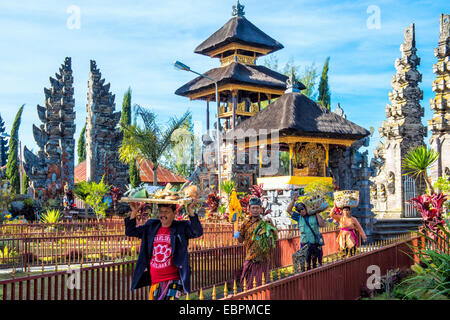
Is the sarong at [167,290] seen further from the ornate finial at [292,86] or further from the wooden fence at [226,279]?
the ornate finial at [292,86]

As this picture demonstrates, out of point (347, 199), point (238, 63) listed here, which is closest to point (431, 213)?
point (347, 199)

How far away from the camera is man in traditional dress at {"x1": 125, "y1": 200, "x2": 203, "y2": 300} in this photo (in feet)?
17.7

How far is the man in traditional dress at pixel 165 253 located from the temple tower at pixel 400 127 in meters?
21.2

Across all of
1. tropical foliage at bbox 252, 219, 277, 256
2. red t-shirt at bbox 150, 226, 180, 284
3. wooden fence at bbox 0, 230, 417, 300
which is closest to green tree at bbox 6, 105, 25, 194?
wooden fence at bbox 0, 230, 417, 300

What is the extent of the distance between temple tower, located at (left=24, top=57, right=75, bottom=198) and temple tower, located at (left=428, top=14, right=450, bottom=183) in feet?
61.9

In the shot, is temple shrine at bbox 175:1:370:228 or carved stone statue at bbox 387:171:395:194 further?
carved stone statue at bbox 387:171:395:194

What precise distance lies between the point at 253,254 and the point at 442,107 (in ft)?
54.3

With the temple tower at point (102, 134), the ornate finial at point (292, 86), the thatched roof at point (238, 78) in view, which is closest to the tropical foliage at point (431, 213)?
the ornate finial at point (292, 86)

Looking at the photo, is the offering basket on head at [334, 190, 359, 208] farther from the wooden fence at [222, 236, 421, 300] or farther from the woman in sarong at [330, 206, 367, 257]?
the wooden fence at [222, 236, 421, 300]

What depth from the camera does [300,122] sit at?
2014cm

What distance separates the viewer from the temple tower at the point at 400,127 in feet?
81.6

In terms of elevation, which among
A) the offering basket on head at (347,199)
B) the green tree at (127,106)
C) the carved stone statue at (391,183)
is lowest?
the offering basket on head at (347,199)
